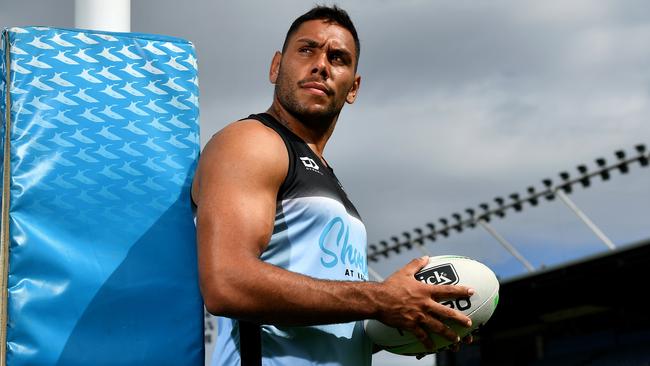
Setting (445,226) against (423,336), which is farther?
(445,226)

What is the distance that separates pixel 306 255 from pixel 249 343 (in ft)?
1.03

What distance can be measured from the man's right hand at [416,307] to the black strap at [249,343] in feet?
1.25

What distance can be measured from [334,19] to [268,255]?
99 cm

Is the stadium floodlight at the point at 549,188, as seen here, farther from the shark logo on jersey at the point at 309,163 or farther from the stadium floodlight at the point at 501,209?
the shark logo on jersey at the point at 309,163

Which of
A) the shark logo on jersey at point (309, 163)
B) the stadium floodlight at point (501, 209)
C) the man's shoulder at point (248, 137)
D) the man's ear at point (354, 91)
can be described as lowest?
the shark logo on jersey at point (309, 163)

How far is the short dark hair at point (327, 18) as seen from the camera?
3.70 meters

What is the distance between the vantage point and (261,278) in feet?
9.43

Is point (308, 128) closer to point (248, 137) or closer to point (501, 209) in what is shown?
point (248, 137)

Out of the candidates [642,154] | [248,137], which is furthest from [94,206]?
[642,154]

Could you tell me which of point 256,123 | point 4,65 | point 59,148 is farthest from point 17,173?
point 256,123

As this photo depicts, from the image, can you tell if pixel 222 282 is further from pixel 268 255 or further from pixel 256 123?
pixel 256 123

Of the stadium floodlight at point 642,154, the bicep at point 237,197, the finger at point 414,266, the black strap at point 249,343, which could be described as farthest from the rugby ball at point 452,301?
the stadium floodlight at point 642,154

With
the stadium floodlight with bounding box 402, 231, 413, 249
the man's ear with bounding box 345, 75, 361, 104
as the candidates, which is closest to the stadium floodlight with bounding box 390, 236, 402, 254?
the stadium floodlight with bounding box 402, 231, 413, 249

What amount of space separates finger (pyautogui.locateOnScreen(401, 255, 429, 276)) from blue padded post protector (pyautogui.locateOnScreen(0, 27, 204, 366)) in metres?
0.78
